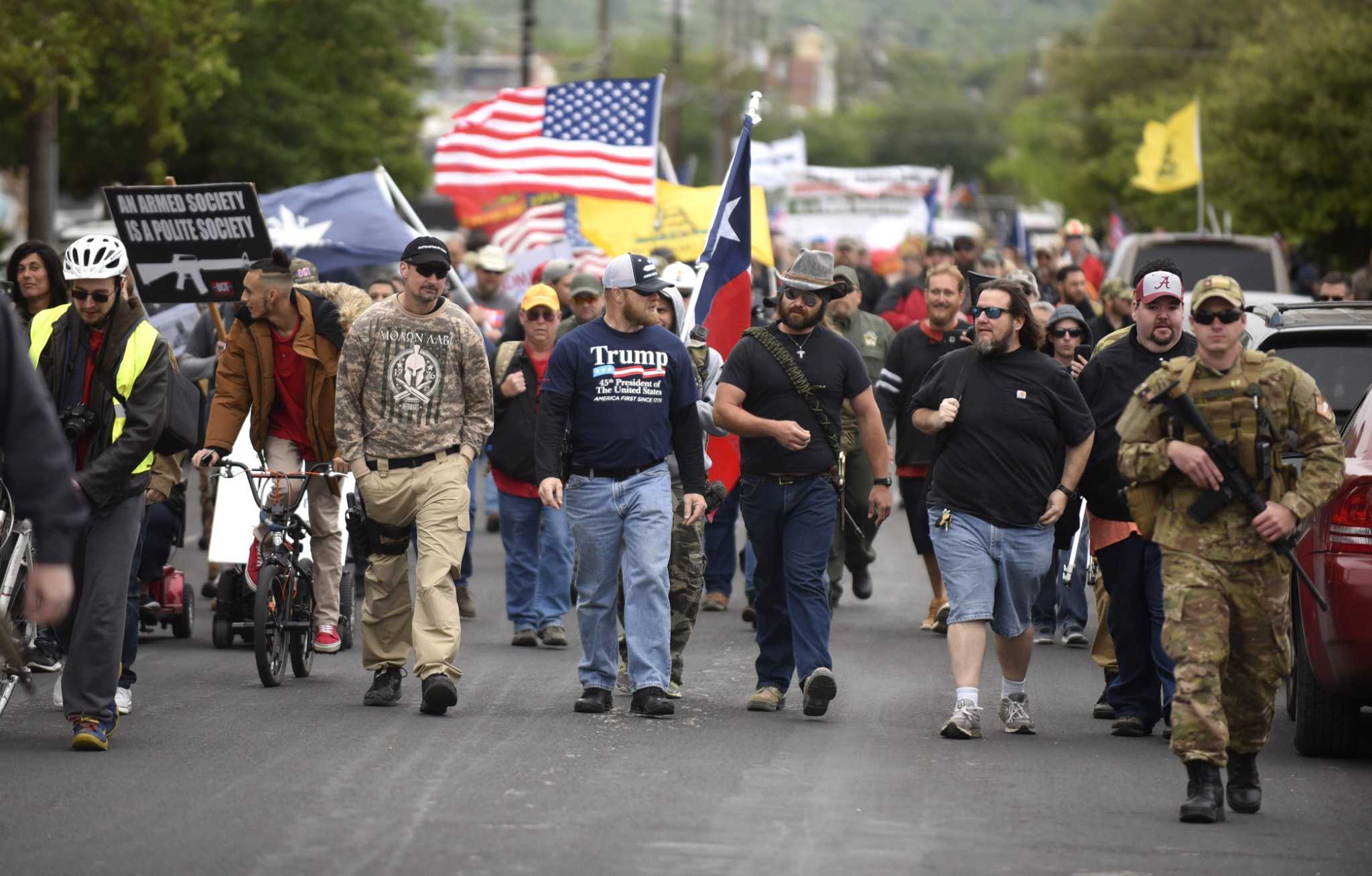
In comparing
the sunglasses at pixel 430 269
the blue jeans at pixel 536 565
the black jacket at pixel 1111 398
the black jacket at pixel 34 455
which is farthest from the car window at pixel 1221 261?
the black jacket at pixel 34 455

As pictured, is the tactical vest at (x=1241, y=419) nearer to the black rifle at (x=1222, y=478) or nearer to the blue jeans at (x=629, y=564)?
the black rifle at (x=1222, y=478)

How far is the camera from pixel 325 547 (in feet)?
37.6

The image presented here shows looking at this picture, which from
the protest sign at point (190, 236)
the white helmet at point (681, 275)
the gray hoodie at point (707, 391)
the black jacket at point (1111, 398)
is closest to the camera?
the black jacket at point (1111, 398)

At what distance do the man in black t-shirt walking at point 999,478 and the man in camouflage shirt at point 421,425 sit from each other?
2.13 meters

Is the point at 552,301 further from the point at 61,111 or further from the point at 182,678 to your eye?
the point at 61,111

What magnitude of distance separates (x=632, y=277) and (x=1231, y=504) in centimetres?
307

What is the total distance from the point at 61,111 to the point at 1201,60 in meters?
46.9

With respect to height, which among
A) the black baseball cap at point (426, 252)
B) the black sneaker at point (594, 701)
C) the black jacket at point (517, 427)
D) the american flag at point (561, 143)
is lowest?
the black sneaker at point (594, 701)

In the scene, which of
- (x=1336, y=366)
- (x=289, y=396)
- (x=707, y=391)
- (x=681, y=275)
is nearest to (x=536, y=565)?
(x=707, y=391)

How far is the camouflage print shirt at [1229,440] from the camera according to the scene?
7.89m

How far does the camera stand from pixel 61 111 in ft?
96.1

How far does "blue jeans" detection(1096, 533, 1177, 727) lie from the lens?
32.0 feet

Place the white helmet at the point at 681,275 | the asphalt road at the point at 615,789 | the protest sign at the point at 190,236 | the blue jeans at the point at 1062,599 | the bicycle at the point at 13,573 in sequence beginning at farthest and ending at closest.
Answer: the white helmet at the point at 681,275
the blue jeans at the point at 1062,599
the protest sign at the point at 190,236
the bicycle at the point at 13,573
the asphalt road at the point at 615,789

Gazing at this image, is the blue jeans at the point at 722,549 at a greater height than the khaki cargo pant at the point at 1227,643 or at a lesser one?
lesser
